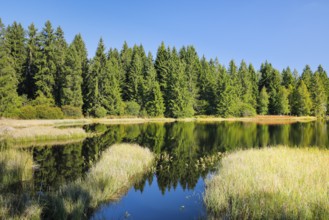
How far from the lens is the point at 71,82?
5334cm

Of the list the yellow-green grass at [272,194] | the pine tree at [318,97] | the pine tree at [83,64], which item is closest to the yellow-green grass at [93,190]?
the yellow-green grass at [272,194]

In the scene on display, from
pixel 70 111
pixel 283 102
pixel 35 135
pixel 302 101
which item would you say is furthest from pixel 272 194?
pixel 302 101

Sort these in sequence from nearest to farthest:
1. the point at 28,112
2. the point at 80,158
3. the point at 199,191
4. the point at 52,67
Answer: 1. the point at 199,191
2. the point at 80,158
3. the point at 28,112
4. the point at 52,67

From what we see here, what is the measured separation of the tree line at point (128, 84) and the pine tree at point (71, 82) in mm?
200

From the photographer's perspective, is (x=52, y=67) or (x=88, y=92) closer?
(x=52, y=67)

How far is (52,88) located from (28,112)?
1244 cm

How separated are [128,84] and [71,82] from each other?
17238 millimetres

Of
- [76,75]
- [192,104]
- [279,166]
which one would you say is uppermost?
[76,75]

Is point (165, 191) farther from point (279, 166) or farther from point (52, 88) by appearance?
point (52, 88)

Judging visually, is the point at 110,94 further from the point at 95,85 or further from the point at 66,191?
the point at 66,191

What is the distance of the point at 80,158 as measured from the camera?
685 inches

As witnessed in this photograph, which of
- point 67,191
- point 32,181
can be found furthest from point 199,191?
point 32,181

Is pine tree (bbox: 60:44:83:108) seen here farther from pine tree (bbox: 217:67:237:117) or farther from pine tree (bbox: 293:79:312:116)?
pine tree (bbox: 293:79:312:116)

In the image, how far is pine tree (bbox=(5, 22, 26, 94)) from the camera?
55638mm
